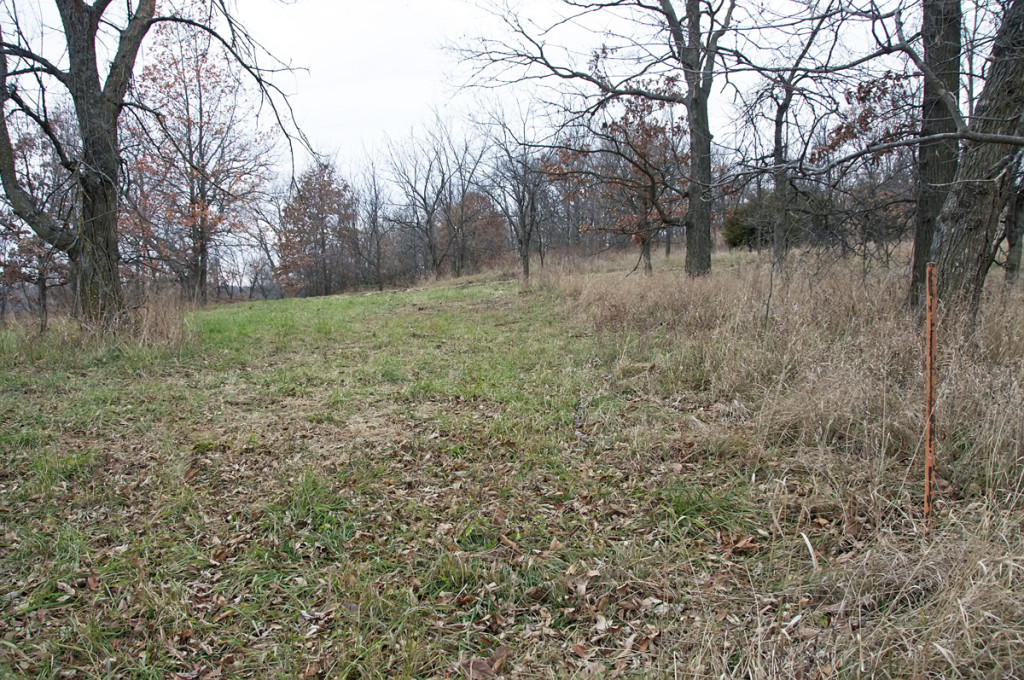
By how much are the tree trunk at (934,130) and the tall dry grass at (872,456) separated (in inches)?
28.9

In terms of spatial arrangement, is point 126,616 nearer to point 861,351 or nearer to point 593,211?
point 861,351

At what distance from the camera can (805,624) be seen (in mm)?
2279

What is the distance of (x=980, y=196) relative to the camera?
4.79 m

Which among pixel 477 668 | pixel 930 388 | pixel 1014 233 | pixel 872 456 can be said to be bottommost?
pixel 477 668

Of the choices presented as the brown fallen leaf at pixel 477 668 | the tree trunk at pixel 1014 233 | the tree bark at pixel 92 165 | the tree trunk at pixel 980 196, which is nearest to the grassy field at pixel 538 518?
the brown fallen leaf at pixel 477 668

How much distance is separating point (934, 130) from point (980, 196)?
2.16m

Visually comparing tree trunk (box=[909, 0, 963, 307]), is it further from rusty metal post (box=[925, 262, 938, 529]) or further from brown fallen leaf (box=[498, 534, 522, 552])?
brown fallen leaf (box=[498, 534, 522, 552])

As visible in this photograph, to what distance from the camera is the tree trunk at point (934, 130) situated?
5.76 m

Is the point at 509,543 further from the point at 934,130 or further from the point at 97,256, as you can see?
the point at 97,256

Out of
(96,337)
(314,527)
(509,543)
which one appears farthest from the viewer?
(96,337)

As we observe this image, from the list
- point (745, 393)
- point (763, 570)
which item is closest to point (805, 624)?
point (763, 570)

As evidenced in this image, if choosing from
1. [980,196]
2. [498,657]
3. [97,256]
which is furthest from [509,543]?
[97,256]

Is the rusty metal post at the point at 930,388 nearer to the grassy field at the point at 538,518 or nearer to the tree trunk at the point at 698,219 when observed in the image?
the grassy field at the point at 538,518

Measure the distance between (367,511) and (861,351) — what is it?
13.7ft
